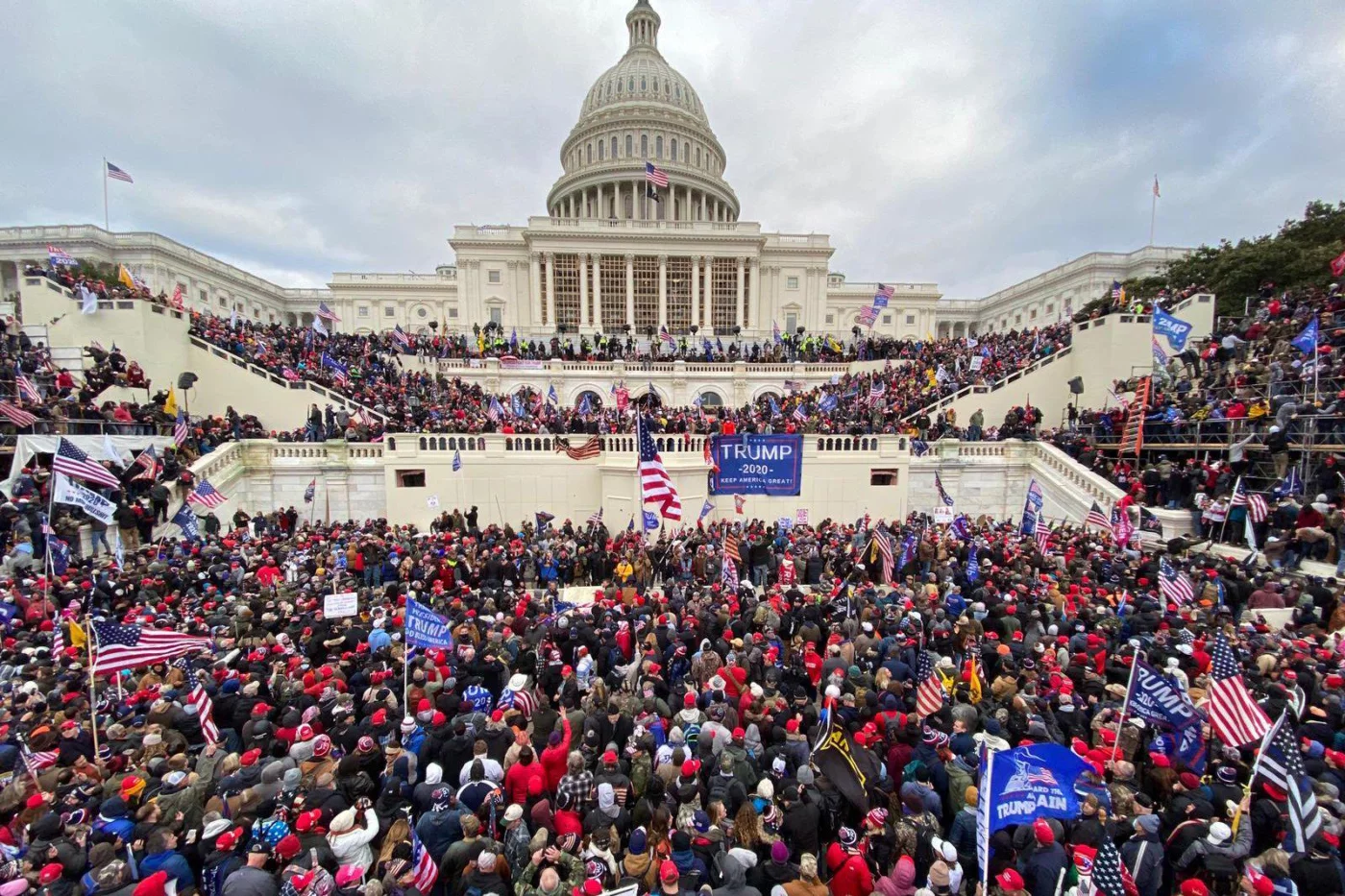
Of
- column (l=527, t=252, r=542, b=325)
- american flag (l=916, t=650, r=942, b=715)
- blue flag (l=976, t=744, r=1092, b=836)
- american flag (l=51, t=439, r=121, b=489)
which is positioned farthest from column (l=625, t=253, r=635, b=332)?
blue flag (l=976, t=744, r=1092, b=836)

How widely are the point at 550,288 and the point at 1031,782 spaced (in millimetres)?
52601

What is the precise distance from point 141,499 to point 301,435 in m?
5.97

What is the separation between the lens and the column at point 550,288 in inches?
2031

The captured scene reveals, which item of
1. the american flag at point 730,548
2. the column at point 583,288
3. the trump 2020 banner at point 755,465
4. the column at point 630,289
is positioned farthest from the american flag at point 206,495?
the column at point 630,289

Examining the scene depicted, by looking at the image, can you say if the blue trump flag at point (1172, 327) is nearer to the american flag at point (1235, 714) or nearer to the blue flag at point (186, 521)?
the american flag at point (1235, 714)

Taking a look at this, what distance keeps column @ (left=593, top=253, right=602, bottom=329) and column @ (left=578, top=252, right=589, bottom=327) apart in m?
0.79

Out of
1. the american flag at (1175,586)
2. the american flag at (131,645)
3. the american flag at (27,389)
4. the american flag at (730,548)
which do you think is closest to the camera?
the american flag at (131,645)

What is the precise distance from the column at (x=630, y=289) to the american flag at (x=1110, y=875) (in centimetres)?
5109

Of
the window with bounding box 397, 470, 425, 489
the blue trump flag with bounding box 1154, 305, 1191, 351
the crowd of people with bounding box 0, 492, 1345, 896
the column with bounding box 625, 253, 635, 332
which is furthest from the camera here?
the column with bounding box 625, 253, 635, 332

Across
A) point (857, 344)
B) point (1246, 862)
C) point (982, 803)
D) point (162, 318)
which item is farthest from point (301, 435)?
point (857, 344)

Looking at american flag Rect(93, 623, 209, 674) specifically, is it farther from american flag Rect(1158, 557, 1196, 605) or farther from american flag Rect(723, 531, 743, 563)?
american flag Rect(1158, 557, 1196, 605)

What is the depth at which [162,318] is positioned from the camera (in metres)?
24.6

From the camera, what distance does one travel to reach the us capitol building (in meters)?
52.6

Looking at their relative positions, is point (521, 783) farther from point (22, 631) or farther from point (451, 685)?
point (22, 631)
